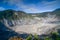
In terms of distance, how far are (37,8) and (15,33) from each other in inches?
37.2

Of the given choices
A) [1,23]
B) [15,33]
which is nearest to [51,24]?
[15,33]

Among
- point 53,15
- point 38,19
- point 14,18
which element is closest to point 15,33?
point 14,18

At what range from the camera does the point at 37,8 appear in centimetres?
557

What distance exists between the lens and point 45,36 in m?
5.35

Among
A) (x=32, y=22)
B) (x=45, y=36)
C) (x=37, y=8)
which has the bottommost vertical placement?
(x=45, y=36)

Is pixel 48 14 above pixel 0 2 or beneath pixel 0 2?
beneath

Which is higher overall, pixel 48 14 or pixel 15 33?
pixel 48 14

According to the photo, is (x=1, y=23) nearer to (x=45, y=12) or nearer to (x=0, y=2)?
(x=0, y=2)

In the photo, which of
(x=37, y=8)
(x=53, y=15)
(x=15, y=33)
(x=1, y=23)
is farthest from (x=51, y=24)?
(x=1, y=23)

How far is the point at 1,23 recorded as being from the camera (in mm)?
5406

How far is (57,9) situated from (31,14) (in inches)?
29.1

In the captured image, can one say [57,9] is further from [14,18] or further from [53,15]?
[14,18]

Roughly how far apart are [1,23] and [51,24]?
138 centimetres

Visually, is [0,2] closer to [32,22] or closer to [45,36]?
[32,22]
